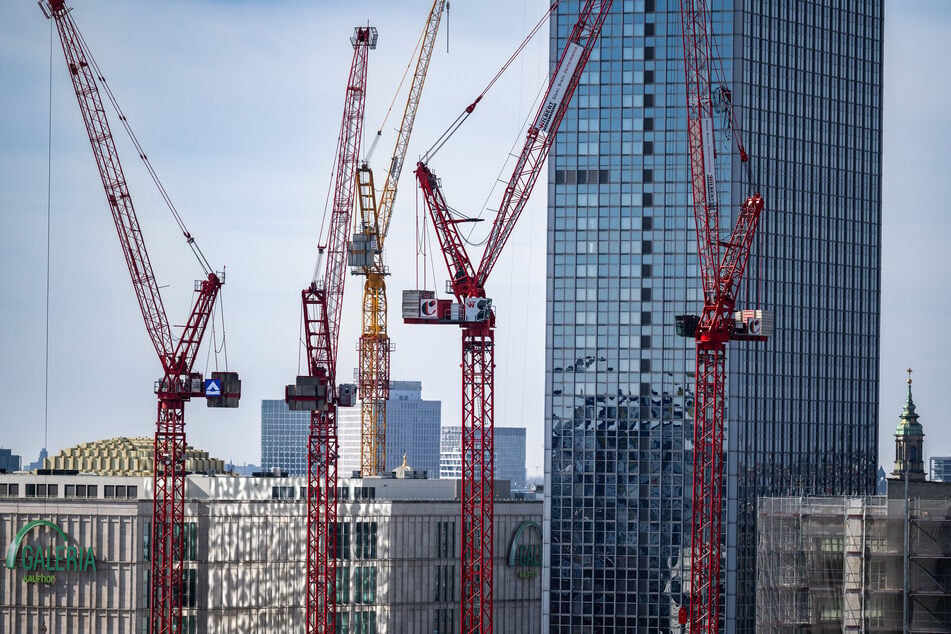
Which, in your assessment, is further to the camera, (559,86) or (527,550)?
(527,550)

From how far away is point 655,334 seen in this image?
184m

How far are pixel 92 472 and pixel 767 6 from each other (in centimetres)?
9047

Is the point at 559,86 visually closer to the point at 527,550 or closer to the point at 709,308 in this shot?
the point at 709,308

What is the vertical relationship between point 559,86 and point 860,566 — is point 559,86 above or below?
above

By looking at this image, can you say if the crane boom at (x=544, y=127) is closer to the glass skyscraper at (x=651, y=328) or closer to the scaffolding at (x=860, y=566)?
the glass skyscraper at (x=651, y=328)

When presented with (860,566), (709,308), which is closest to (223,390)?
(709,308)

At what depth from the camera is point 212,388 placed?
169 meters

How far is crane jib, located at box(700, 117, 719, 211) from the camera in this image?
167 m

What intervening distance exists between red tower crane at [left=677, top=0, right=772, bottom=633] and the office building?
26772 mm

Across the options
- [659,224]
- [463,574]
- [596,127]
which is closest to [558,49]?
[596,127]

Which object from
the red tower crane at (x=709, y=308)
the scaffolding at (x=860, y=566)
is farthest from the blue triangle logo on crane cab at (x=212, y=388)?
the scaffolding at (x=860, y=566)

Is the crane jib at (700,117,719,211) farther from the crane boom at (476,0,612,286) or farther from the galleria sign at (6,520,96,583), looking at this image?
the galleria sign at (6,520,96,583)

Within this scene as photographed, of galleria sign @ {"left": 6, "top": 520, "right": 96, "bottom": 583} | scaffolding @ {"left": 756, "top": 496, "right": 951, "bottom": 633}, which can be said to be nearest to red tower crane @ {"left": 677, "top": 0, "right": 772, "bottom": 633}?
scaffolding @ {"left": 756, "top": 496, "right": 951, "bottom": 633}

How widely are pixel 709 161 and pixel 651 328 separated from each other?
22.5 m
